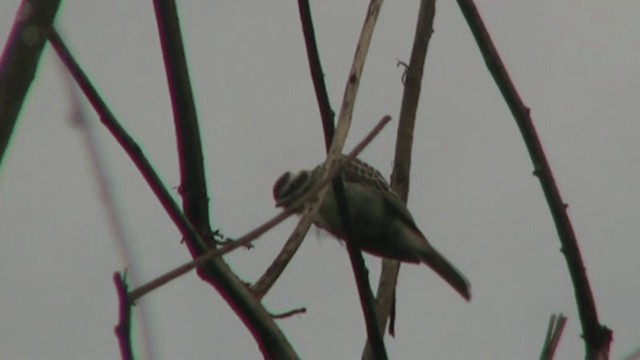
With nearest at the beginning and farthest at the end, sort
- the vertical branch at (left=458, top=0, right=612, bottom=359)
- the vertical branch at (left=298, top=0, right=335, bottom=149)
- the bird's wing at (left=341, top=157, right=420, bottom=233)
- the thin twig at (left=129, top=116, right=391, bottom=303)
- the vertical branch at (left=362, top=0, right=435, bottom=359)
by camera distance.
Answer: the thin twig at (left=129, top=116, right=391, bottom=303), the vertical branch at (left=298, top=0, right=335, bottom=149), the vertical branch at (left=458, top=0, right=612, bottom=359), the vertical branch at (left=362, top=0, right=435, bottom=359), the bird's wing at (left=341, top=157, right=420, bottom=233)

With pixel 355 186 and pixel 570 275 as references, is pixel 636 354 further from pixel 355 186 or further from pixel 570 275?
pixel 355 186

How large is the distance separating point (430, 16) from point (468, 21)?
81 cm

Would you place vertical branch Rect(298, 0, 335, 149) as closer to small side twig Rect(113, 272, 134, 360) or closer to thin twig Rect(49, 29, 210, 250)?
thin twig Rect(49, 29, 210, 250)

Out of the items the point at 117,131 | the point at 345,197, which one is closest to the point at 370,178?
the point at 345,197

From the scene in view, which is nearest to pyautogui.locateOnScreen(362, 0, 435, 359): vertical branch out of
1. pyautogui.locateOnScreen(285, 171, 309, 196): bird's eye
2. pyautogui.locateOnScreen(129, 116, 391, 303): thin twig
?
pyautogui.locateOnScreen(129, 116, 391, 303): thin twig

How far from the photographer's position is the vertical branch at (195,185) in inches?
110

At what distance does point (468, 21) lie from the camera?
3.98 m

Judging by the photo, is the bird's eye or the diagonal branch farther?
the bird's eye

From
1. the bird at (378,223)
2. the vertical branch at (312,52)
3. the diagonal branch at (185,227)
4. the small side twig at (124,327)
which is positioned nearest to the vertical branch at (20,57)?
the small side twig at (124,327)

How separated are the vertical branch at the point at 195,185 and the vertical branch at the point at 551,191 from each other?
0.89 metres

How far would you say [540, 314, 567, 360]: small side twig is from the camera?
294 cm

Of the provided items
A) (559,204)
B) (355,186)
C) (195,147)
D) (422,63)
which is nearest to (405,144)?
(422,63)

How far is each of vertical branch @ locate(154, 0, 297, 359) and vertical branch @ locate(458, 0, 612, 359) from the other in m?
0.89

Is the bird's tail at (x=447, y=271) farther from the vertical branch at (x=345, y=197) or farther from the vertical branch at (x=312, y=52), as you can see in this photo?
the vertical branch at (x=312, y=52)
